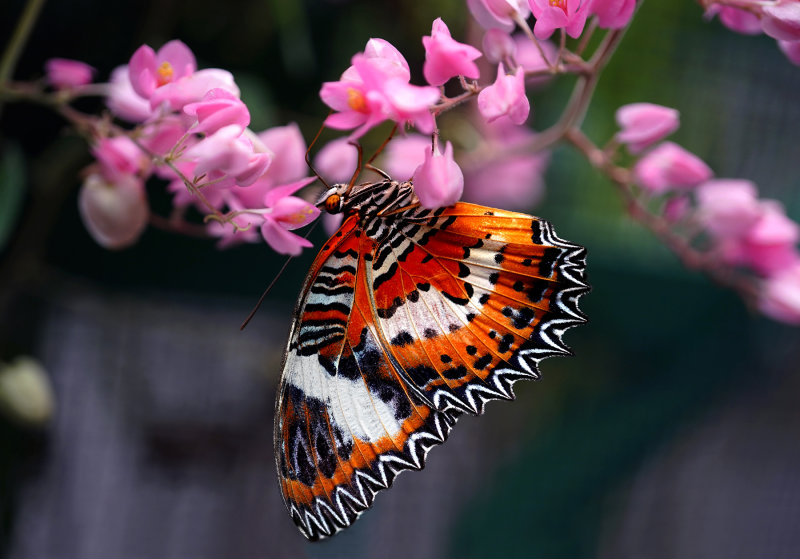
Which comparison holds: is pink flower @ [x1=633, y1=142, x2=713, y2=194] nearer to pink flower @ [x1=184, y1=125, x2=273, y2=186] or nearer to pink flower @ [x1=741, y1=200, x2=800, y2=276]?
pink flower @ [x1=741, y1=200, x2=800, y2=276]

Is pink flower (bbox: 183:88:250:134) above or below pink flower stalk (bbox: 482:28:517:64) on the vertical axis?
below

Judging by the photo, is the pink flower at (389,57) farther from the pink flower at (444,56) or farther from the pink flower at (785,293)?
the pink flower at (785,293)

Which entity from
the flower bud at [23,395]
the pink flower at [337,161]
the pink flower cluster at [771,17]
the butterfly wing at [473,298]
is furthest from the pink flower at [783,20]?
the flower bud at [23,395]

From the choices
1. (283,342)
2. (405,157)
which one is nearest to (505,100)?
(405,157)

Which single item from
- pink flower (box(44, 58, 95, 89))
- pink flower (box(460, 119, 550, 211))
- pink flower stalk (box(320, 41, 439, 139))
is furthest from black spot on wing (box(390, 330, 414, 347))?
pink flower (box(460, 119, 550, 211))

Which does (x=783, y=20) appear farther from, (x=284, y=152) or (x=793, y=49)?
(x=284, y=152)
